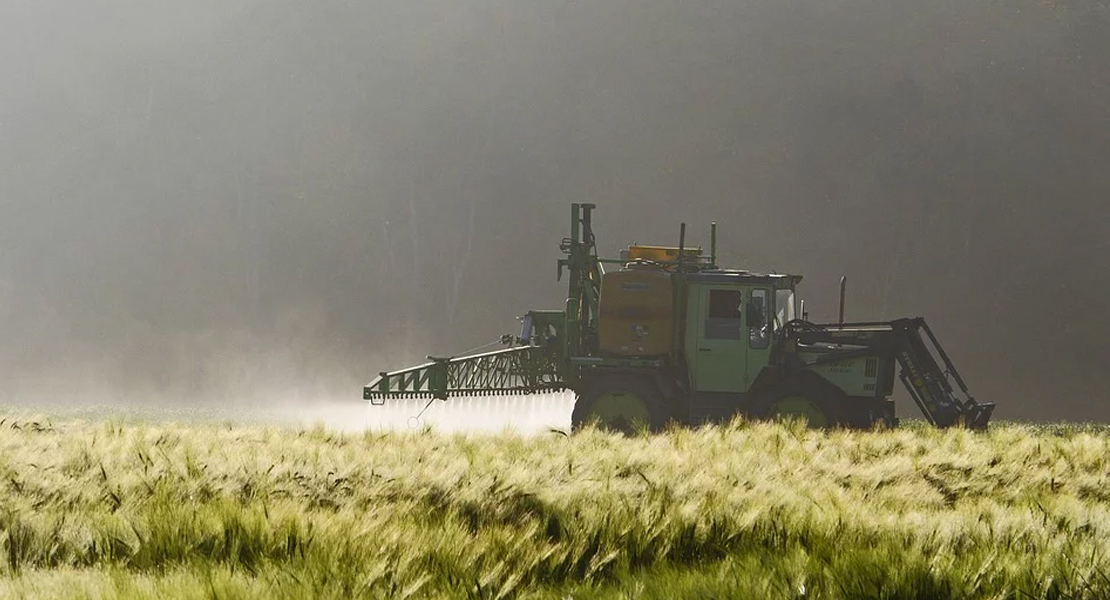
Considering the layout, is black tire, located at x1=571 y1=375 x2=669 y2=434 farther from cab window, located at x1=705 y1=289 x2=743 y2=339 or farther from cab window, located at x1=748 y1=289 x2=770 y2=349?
cab window, located at x1=748 y1=289 x2=770 y2=349

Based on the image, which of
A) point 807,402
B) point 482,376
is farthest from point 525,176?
point 807,402

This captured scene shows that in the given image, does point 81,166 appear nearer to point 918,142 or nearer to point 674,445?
point 918,142

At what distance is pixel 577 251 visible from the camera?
681 inches

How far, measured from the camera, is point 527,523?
19.9ft

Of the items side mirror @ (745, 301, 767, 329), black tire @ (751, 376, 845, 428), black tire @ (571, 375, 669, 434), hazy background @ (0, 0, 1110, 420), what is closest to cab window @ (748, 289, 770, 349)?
side mirror @ (745, 301, 767, 329)

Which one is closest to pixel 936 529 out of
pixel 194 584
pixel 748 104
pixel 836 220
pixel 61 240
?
pixel 194 584

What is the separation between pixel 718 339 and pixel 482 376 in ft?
12.4

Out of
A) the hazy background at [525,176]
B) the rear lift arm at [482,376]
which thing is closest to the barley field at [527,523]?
the rear lift arm at [482,376]

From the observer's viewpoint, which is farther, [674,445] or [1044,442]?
[1044,442]

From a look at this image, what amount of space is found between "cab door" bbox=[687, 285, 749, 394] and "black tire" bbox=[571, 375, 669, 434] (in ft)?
2.00

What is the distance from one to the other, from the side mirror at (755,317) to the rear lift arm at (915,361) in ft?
1.35

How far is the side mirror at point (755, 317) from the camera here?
1638 centimetres

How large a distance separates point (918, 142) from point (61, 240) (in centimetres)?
6434

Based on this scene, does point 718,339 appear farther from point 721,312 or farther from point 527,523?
point 527,523
